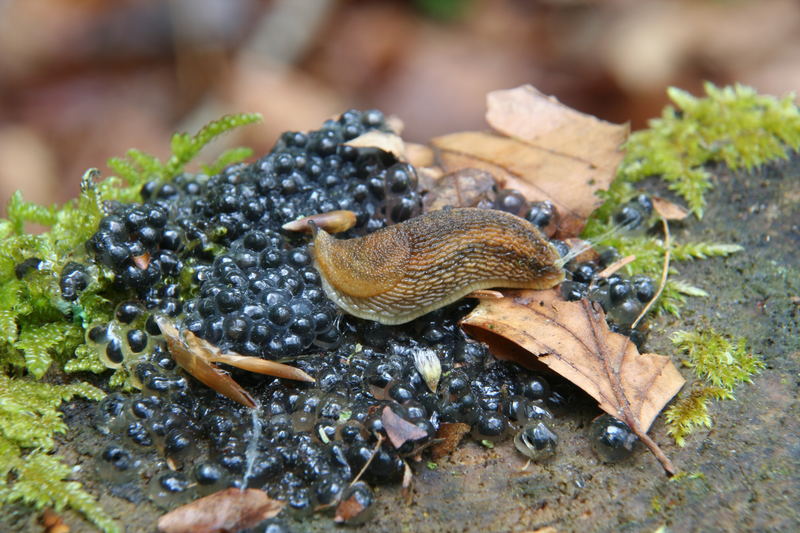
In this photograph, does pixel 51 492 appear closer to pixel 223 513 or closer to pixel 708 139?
pixel 223 513

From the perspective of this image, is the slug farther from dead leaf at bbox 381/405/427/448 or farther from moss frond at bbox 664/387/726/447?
moss frond at bbox 664/387/726/447

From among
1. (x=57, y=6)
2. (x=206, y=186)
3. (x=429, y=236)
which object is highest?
(x=57, y=6)

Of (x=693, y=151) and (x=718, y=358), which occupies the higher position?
(x=693, y=151)

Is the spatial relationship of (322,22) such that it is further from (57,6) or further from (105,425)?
(105,425)

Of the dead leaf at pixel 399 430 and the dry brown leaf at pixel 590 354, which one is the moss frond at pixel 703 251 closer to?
the dry brown leaf at pixel 590 354

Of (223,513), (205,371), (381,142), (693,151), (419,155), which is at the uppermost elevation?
(381,142)


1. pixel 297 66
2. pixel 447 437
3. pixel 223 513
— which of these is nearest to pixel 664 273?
pixel 447 437

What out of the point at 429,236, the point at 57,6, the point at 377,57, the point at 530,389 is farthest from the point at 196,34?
the point at 530,389
